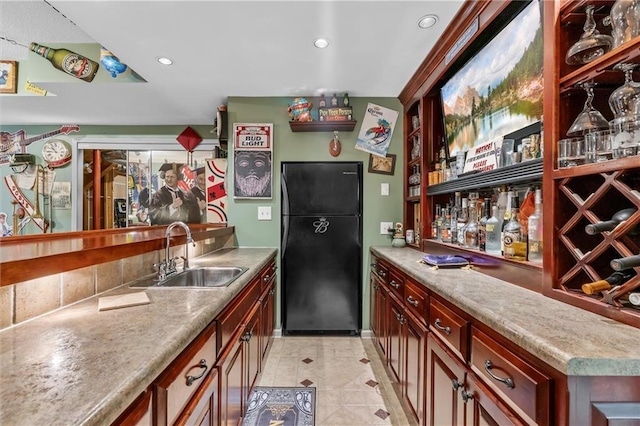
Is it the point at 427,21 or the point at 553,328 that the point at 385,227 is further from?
the point at 553,328

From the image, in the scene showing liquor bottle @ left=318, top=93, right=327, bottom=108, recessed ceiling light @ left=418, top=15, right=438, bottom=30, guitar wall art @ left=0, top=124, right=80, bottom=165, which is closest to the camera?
recessed ceiling light @ left=418, top=15, right=438, bottom=30

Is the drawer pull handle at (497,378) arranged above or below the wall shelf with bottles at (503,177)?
below

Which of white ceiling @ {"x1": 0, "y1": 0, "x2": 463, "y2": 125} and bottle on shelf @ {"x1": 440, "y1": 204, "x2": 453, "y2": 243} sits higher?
white ceiling @ {"x1": 0, "y1": 0, "x2": 463, "y2": 125}

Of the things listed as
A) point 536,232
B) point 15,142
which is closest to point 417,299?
point 536,232

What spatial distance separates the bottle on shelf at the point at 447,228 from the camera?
2121 mm

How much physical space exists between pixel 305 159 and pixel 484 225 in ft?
5.83

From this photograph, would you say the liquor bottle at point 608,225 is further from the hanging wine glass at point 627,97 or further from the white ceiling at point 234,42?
the white ceiling at point 234,42

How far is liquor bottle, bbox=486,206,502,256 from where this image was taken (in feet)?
5.12

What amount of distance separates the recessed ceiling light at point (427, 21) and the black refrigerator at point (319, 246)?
1.32m

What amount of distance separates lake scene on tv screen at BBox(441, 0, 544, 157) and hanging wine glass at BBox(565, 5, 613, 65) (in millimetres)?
216

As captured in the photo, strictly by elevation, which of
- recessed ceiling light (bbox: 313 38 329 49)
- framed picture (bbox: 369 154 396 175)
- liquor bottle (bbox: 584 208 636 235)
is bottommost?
liquor bottle (bbox: 584 208 636 235)

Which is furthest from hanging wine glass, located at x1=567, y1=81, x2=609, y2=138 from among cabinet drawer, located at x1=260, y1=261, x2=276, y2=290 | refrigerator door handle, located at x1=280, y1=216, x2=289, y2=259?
refrigerator door handle, located at x1=280, y1=216, x2=289, y2=259

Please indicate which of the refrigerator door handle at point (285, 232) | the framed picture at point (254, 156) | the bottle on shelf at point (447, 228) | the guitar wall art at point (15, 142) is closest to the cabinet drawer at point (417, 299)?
the bottle on shelf at point (447, 228)

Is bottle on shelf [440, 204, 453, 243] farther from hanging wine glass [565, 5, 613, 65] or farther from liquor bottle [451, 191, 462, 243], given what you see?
hanging wine glass [565, 5, 613, 65]
